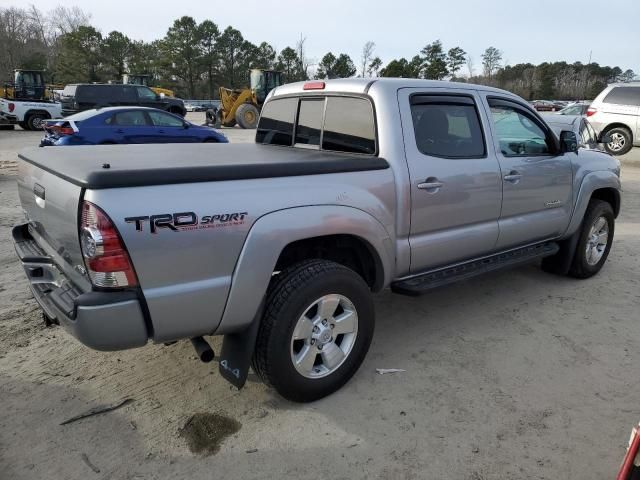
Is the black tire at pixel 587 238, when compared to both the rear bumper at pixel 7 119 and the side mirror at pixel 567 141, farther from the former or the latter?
the rear bumper at pixel 7 119

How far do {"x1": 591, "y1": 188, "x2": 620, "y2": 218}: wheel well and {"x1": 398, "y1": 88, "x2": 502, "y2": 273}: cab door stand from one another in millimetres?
1976

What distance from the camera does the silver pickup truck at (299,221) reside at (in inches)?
87.1

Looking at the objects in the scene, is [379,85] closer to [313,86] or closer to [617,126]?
[313,86]

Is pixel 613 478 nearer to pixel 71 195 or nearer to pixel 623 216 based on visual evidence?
pixel 71 195

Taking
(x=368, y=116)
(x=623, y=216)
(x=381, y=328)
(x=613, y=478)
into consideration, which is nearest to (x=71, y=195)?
(x=368, y=116)

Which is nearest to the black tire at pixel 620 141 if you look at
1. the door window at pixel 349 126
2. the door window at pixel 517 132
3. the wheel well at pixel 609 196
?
the wheel well at pixel 609 196

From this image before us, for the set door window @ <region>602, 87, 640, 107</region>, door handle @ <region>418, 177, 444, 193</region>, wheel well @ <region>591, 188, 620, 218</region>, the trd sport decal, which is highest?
door window @ <region>602, 87, 640, 107</region>

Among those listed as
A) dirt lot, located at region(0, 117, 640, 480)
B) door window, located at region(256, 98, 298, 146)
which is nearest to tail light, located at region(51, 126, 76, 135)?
dirt lot, located at region(0, 117, 640, 480)

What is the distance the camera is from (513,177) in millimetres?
3938

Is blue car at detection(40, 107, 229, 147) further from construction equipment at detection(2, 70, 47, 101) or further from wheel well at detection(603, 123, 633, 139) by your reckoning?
construction equipment at detection(2, 70, 47, 101)

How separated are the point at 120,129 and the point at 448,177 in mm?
10995

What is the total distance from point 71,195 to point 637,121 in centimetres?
1618

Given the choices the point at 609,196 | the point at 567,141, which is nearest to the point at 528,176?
the point at 567,141

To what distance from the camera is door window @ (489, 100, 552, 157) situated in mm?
4050
